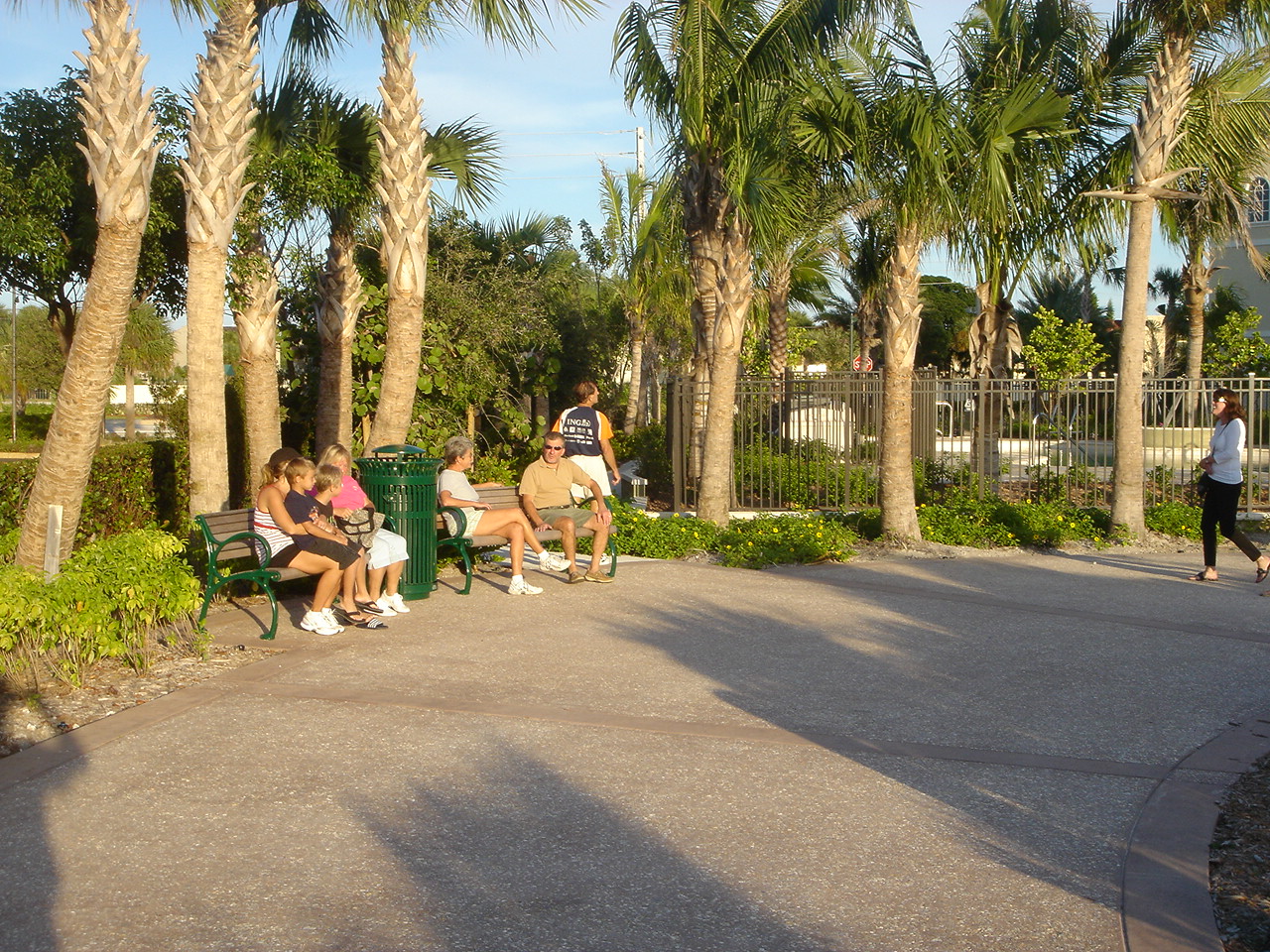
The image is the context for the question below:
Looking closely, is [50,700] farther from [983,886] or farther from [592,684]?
[983,886]

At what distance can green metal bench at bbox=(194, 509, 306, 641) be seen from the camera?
744cm

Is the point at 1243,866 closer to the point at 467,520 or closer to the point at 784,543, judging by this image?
the point at 467,520

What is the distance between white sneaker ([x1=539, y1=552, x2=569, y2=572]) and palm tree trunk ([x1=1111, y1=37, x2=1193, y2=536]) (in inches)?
231

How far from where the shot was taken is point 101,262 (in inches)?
277

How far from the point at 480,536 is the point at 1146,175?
7665 millimetres

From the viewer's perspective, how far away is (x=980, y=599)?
916 centimetres

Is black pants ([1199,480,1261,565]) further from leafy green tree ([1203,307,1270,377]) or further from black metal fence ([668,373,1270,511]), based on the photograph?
leafy green tree ([1203,307,1270,377])

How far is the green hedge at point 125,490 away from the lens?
8.68 meters

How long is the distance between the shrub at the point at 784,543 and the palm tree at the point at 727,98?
90 centimetres

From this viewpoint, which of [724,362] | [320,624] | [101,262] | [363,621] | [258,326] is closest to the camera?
[101,262]

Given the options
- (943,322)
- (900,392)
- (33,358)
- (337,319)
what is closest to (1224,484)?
(900,392)

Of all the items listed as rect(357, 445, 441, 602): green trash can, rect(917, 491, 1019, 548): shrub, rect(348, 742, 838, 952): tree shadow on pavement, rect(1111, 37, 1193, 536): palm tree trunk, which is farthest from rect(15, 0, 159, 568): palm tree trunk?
rect(1111, 37, 1193, 536): palm tree trunk

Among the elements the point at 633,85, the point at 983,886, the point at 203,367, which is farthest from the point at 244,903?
the point at 633,85

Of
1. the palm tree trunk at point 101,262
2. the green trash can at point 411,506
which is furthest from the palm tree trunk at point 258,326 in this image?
the palm tree trunk at point 101,262
